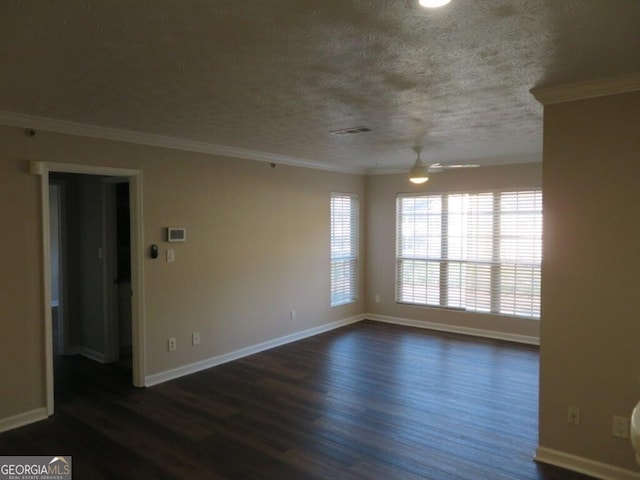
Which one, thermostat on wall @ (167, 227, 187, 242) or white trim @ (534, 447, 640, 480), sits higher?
thermostat on wall @ (167, 227, 187, 242)

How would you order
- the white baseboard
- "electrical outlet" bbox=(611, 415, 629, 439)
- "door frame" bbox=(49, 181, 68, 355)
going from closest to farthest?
"electrical outlet" bbox=(611, 415, 629, 439) → the white baseboard → "door frame" bbox=(49, 181, 68, 355)

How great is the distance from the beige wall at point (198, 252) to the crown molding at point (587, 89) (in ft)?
11.4

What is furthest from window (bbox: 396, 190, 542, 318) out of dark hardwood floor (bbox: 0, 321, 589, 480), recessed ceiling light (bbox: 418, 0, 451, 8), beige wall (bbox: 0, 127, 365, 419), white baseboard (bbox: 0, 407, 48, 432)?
white baseboard (bbox: 0, 407, 48, 432)

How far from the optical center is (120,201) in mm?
5363

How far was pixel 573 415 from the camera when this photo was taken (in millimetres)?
3004

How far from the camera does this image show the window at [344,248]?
7.07 meters

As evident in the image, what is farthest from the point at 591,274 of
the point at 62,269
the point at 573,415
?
the point at 62,269

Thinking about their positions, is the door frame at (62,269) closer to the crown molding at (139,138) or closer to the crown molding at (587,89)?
the crown molding at (139,138)

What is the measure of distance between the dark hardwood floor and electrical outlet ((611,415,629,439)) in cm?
37

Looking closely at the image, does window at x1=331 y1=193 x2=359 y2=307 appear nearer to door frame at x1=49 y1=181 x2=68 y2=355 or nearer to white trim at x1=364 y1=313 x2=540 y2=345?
white trim at x1=364 y1=313 x2=540 y2=345

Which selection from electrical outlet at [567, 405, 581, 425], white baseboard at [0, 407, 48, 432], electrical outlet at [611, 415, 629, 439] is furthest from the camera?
white baseboard at [0, 407, 48, 432]

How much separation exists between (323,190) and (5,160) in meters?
4.11

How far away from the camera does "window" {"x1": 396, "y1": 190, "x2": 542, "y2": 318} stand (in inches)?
243

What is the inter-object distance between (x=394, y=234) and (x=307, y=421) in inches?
166
